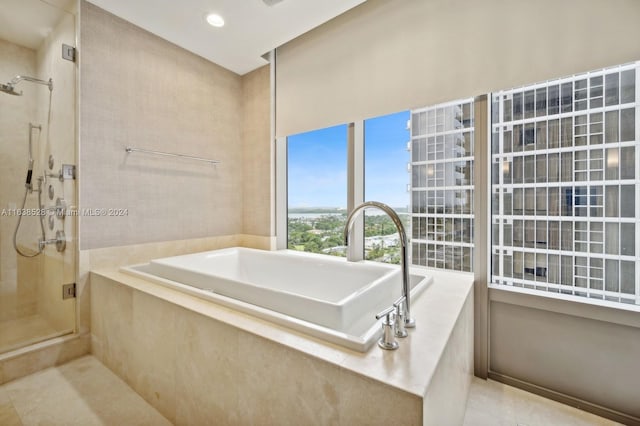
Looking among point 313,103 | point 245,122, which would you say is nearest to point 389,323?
point 313,103

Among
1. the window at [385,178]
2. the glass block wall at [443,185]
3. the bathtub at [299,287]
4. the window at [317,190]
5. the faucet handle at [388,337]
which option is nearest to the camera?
the faucet handle at [388,337]

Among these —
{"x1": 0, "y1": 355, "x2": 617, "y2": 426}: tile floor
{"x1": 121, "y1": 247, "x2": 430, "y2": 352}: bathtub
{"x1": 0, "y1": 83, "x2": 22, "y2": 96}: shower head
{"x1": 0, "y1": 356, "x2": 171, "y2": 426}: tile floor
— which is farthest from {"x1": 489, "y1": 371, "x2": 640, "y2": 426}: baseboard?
{"x1": 0, "y1": 83, "x2": 22, "y2": 96}: shower head

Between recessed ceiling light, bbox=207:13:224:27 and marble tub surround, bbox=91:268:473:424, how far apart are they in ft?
6.61

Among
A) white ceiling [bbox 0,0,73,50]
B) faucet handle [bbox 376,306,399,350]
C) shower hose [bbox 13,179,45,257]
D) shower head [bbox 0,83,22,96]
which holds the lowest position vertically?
faucet handle [bbox 376,306,399,350]

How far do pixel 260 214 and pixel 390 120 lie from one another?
1622 millimetres

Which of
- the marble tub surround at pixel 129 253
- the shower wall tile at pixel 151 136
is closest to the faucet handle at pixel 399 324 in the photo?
the marble tub surround at pixel 129 253

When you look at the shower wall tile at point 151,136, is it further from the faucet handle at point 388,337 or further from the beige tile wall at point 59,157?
the faucet handle at point 388,337

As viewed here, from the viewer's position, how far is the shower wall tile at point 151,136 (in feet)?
6.93

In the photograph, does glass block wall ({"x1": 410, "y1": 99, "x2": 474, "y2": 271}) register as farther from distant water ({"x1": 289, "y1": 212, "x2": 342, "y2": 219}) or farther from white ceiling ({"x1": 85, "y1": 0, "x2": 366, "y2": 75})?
white ceiling ({"x1": 85, "y1": 0, "x2": 366, "y2": 75})

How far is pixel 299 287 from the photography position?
89.0 inches

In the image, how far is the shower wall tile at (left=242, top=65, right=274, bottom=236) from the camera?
2.97 m

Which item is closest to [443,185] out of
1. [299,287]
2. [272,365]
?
[299,287]

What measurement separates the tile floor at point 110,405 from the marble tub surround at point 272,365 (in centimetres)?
8

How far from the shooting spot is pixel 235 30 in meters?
2.35
